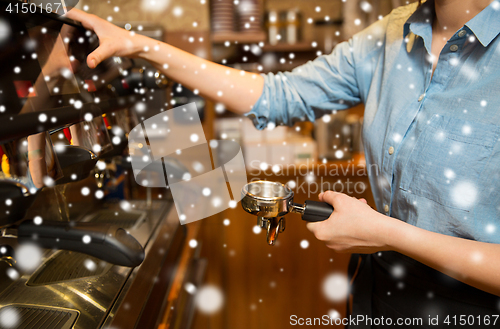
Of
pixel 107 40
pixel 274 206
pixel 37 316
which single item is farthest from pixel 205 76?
pixel 37 316

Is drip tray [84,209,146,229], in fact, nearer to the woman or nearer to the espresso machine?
the espresso machine

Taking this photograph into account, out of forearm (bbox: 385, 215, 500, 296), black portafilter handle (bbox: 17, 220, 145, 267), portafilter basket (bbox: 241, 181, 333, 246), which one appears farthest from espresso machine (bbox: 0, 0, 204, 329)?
forearm (bbox: 385, 215, 500, 296)

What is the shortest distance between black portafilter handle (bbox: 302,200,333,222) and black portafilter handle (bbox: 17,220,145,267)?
315 millimetres

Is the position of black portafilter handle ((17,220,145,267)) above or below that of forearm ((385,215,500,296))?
above

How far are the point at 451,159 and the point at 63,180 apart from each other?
0.69 m

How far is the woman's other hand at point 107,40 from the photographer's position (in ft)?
2.04

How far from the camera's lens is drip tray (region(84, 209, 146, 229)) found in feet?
3.07

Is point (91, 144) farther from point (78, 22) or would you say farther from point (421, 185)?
point (421, 185)

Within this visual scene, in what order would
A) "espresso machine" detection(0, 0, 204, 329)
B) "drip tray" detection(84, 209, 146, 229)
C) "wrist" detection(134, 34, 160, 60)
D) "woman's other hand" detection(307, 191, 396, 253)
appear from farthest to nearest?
"drip tray" detection(84, 209, 146, 229) < "wrist" detection(134, 34, 160, 60) < "woman's other hand" detection(307, 191, 396, 253) < "espresso machine" detection(0, 0, 204, 329)

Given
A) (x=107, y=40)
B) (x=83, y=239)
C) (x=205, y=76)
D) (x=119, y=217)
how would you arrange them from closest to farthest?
(x=83, y=239), (x=107, y=40), (x=205, y=76), (x=119, y=217)

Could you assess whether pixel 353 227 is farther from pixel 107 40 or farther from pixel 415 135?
pixel 107 40

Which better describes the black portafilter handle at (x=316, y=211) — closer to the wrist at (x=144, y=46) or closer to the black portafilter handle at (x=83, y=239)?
the black portafilter handle at (x=83, y=239)

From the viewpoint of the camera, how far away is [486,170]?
0.53 metres

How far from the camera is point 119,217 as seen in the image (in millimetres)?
976
